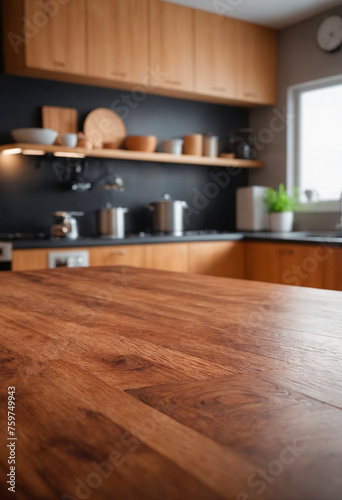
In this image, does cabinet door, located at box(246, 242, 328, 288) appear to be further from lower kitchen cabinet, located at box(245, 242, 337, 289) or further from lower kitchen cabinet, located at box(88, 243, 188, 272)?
lower kitchen cabinet, located at box(88, 243, 188, 272)

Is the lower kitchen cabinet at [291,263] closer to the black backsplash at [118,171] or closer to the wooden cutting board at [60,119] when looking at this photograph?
the black backsplash at [118,171]

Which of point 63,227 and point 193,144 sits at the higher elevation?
point 193,144

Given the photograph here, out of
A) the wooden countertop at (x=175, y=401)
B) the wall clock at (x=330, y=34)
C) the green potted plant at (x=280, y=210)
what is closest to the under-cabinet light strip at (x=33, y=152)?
the green potted plant at (x=280, y=210)

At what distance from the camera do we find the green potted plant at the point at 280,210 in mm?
4465

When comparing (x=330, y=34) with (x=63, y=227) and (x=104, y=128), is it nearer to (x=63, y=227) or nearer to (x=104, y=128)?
(x=104, y=128)

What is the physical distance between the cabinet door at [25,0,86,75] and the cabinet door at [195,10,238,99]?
1.00m

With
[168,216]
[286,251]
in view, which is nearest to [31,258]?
[168,216]

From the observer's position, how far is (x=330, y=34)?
4215 millimetres

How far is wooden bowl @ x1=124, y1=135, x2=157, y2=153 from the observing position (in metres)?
4.11

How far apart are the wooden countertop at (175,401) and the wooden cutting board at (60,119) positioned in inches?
121

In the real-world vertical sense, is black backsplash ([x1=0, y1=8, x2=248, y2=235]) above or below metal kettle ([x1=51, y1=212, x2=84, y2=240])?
above

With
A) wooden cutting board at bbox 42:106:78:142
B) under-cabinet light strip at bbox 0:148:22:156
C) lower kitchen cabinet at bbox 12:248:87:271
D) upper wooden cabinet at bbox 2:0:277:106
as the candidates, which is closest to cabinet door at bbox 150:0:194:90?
upper wooden cabinet at bbox 2:0:277:106

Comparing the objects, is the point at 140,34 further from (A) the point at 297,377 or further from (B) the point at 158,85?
(A) the point at 297,377

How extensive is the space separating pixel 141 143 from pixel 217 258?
1.05m
